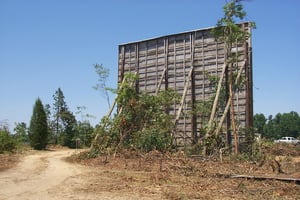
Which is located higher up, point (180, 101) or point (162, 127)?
point (180, 101)

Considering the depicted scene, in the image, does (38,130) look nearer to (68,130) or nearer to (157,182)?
(68,130)

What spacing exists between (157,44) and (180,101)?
3.87 m

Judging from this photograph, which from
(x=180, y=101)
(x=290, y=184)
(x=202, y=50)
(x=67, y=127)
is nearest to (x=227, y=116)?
(x=180, y=101)

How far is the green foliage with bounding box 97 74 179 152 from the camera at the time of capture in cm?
1588

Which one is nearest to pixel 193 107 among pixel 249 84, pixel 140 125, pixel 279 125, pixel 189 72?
pixel 189 72

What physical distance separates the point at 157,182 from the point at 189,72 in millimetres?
9569

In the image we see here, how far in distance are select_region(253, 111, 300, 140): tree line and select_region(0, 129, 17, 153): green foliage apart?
6831 centimetres

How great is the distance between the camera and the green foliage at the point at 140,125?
15.9 m

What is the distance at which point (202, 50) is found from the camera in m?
17.9

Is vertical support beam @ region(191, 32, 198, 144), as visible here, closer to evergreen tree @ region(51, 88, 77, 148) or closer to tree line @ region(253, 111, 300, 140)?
evergreen tree @ region(51, 88, 77, 148)

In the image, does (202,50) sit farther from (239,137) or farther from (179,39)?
(239,137)

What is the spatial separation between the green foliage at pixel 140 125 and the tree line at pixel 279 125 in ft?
222

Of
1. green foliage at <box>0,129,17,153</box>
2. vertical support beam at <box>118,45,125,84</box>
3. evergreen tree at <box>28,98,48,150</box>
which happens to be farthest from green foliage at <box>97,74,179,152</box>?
evergreen tree at <box>28,98,48,150</box>

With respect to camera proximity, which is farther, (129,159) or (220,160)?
(129,159)
